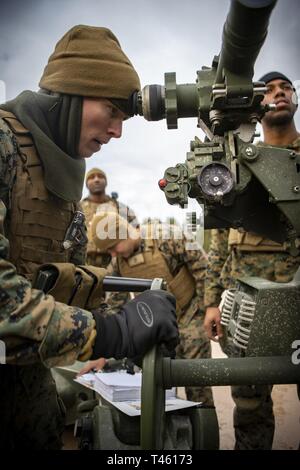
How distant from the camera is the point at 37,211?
1.68 metres

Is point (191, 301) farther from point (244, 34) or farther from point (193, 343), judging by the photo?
point (244, 34)

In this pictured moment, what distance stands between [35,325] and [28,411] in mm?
805

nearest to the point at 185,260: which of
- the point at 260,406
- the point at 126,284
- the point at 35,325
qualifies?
the point at 260,406

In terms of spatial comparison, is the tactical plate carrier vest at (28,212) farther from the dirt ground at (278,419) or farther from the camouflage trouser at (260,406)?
the dirt ground at (278,419)

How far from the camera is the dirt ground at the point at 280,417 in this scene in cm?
288

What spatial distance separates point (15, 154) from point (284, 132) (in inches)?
76.9

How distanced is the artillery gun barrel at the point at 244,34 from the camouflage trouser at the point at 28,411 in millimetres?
1557

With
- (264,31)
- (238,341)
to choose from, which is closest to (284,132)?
(264,31)

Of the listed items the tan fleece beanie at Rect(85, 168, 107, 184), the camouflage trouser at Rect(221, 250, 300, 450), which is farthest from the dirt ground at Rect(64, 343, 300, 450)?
the tan fleece beanie at Rect(85, 168, 107, 184)

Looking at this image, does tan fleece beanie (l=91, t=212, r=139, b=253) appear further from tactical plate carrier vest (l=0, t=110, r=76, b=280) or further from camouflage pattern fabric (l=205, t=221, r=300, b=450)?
tactical plate carrier vest (l=0, t=110, r=76, b=280)

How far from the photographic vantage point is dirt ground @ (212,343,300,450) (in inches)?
113

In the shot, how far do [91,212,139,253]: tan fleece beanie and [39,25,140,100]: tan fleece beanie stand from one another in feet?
5.89
